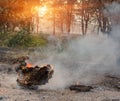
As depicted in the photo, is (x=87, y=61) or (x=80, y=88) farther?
Result: (x=87, y=61)

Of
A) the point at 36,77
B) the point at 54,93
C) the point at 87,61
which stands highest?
the point at 36,77

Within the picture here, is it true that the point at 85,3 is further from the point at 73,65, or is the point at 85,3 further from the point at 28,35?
the point at 73,65

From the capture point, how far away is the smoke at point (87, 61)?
622 inches

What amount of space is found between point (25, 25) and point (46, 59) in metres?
14.0

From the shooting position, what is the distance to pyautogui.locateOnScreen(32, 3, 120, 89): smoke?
1579 centimetres

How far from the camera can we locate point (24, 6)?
36.6 m

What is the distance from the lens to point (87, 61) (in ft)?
69.9

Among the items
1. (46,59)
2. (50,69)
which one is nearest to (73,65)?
(46,59)

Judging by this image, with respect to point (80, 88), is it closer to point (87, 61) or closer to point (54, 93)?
point (54, 93)

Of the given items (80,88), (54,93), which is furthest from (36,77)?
(80,88)

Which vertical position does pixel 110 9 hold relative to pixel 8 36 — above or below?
above

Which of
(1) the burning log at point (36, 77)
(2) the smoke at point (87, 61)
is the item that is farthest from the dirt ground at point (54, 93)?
(2) the smoke at point (87, 61)

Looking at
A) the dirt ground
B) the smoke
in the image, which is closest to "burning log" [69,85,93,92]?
the dirt ground

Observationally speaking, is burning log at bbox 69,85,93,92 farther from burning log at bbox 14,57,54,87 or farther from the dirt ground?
burning log at bbox 14,57,54,87
